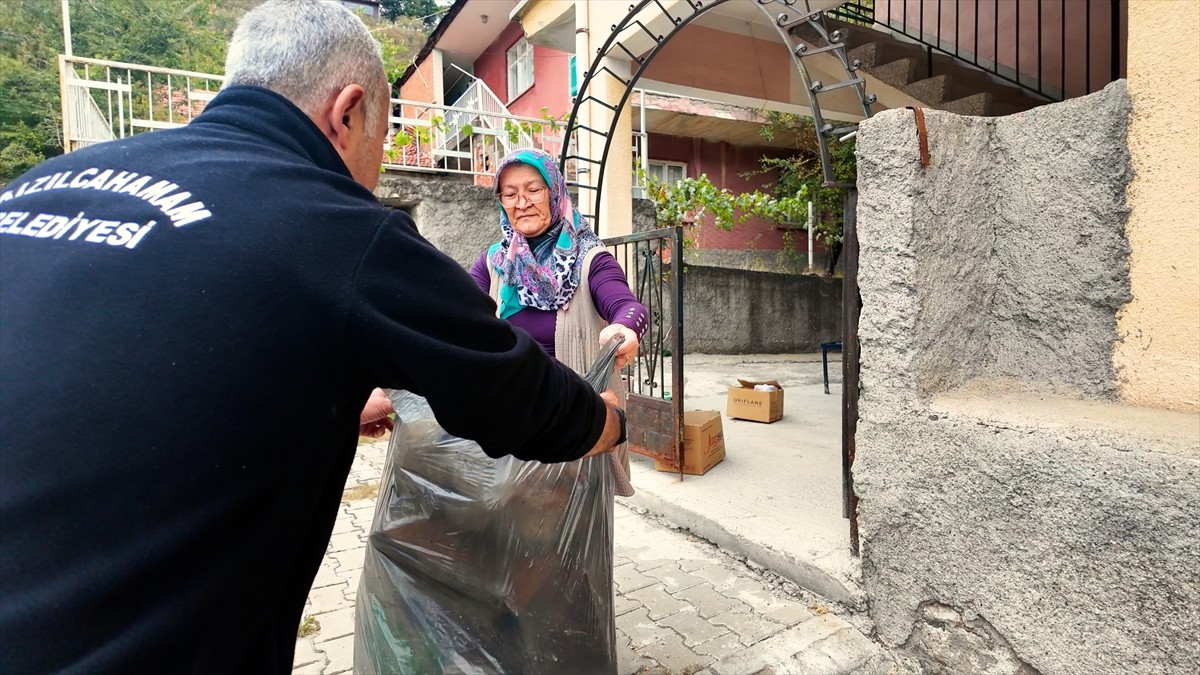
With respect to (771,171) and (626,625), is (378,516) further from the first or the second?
(771,171)

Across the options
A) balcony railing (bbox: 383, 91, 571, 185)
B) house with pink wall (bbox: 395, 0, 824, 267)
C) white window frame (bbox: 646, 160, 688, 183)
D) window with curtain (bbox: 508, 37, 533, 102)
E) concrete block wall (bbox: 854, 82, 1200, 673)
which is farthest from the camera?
white window frame (bbox: 646, 160, 688, 183)

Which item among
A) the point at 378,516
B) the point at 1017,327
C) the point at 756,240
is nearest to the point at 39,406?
the point at 378,516

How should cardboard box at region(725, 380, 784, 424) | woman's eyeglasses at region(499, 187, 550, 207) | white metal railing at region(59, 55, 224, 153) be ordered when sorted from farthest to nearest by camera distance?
white metal railing at region(59, 55, 224, 153) → cardboard box at region(725, 380, 784, 424) → woman's eyeglasses at region(499, 187, 550, 207)

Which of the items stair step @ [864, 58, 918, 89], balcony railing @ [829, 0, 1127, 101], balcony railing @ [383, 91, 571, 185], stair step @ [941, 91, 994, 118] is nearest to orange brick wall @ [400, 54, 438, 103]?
balcony railing @ [383, 91, 571, 185]

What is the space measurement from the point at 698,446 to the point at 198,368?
314 cm

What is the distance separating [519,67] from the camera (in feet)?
43.6

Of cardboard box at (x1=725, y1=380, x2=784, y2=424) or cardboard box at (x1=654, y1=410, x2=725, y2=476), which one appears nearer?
cardboard box at (x1=654, y1=410, x2=725, y2=476)

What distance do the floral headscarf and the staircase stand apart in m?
2.62

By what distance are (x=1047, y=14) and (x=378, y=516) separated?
5216 mm

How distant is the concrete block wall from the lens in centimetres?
155

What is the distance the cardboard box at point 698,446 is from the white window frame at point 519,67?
10.5 m

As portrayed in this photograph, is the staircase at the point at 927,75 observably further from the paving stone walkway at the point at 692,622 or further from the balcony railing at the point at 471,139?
the paving stone walkway at the point at 692,622

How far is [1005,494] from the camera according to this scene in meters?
1.78

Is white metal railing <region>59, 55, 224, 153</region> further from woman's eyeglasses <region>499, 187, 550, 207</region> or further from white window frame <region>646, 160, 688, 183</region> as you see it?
white window frame <region>646, 160, 688, 183</region>
